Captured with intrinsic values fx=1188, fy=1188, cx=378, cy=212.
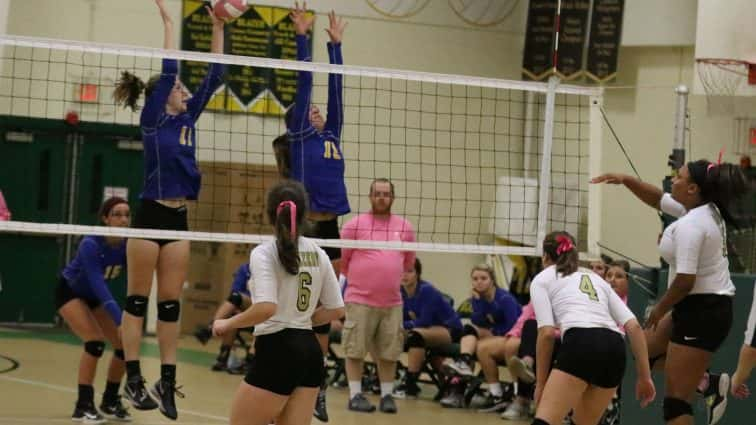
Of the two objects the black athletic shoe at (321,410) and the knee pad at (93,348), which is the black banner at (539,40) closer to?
the black athletic shoe at (321,410)

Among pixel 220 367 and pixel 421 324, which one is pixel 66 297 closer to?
pixel 421 324

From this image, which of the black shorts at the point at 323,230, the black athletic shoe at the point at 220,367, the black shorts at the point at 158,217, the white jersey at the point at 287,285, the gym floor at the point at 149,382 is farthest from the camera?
the black athletic shoe at the point at 220,367

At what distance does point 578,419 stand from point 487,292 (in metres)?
4.41

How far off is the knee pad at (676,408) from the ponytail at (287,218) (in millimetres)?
2511

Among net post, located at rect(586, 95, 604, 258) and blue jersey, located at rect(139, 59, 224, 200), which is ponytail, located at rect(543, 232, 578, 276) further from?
blue jersey, located at rect(139, 59, 224, 200)

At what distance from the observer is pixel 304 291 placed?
17.4ft

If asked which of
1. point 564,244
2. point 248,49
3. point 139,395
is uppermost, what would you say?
point 248,49

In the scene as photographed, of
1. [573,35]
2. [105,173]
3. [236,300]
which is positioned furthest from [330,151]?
[573,35]

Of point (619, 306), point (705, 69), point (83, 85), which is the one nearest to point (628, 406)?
point (619, 306)

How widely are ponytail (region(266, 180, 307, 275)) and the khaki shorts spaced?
14.5 feet

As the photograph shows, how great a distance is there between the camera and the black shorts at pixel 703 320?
6523 mm

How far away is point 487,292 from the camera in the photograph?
1048cm

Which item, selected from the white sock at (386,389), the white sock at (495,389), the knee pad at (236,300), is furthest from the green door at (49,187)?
the white sock at (495,389)

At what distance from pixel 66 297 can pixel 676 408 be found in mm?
4173
